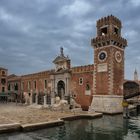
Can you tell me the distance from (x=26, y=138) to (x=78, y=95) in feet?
70.6

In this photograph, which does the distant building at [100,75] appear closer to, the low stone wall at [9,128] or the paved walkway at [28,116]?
the paved walkway at [28,116]

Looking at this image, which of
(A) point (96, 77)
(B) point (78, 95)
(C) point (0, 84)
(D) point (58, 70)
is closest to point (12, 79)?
(C) point (0, 84)

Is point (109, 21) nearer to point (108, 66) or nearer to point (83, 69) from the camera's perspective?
point (108, 66)

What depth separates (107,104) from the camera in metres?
30.6

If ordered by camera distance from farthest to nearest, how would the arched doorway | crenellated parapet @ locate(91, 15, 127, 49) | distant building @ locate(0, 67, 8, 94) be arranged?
distant building @ locate(0, 67, 8, 94), the arched doorway, crenellated parapet @ locate(91, 15, 127, 49)

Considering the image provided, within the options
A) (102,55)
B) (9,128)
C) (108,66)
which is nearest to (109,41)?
(102,55)

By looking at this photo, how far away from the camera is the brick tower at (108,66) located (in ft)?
102

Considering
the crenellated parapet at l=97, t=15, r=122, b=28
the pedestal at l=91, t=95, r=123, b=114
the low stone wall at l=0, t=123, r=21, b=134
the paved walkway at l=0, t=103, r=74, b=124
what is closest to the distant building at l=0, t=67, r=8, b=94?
the paved walkway at l=0, t=103, r=74, b=124

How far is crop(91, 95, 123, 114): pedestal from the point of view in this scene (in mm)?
30434

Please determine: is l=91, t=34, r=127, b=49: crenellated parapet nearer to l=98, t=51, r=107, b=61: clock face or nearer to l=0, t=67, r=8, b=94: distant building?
l=98, t=51, r=107, b=61: clock face

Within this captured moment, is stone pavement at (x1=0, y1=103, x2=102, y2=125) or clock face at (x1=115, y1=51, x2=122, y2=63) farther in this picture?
clock face at (x1=115, y1=51, x2=122, y2=63)

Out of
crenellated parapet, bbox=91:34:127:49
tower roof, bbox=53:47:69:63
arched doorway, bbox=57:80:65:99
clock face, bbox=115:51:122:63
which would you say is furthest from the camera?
arched doorway, bbox=57:80:65:99

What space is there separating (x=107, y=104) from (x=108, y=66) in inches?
226

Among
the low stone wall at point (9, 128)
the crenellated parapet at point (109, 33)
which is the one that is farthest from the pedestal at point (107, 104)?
→ the low stone wall at point (9, 128)
